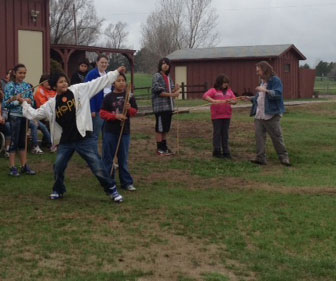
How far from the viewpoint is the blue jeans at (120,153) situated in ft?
25.2

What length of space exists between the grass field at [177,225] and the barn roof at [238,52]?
2277 cm

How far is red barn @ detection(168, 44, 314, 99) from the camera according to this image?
1268 inches

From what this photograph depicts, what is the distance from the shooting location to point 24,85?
876 centimetres

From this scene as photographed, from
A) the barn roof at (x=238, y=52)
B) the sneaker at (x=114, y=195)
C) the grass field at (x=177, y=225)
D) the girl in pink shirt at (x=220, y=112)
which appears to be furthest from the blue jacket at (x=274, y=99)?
the barn roof at (x=238, y=52)

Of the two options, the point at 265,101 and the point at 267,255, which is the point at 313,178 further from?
the point at 267,255

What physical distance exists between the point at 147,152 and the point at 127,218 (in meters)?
4.87

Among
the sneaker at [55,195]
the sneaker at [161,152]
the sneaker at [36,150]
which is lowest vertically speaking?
the sneaker at [55,195]

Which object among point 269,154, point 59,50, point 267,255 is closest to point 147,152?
point 269,154

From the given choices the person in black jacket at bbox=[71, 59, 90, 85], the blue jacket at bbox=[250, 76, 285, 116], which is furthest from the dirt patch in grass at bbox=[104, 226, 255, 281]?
the blue jacket at bbox=[250, 76, 285, 116]

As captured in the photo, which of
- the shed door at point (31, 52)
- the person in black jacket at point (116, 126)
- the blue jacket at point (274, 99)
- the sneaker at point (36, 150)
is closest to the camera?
the person in black jacket at point (116, 126)

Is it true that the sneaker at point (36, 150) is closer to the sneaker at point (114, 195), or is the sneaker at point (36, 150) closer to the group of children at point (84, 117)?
the group of children at point (84, 117)

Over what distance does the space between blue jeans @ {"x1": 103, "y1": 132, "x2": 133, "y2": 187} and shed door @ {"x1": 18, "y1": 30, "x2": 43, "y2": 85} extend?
24.9 feet

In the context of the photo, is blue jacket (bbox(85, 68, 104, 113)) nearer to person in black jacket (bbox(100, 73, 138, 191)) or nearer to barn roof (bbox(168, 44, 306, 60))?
person in black jacket (bbox(100, 73, 138, 191))

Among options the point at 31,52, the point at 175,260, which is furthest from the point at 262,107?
the point at 31,52
